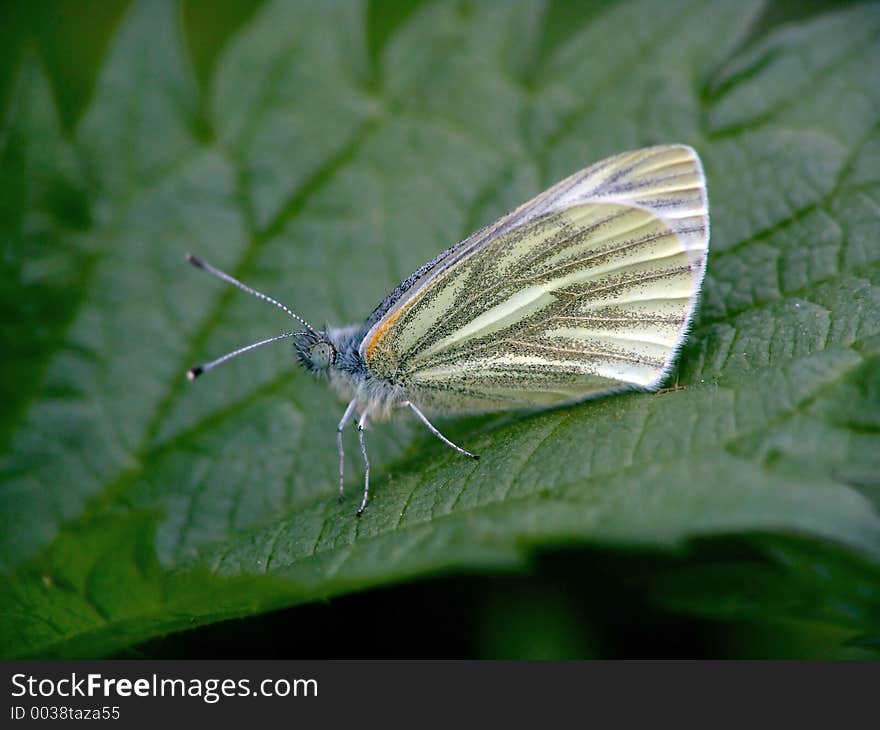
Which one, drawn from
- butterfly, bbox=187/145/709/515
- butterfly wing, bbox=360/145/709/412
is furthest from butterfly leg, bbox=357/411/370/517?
butterfly wing, bbox=360/145/709/412

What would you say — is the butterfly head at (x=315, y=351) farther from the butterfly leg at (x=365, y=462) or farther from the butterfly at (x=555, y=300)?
the butterfly leg at (x=365, y=462)

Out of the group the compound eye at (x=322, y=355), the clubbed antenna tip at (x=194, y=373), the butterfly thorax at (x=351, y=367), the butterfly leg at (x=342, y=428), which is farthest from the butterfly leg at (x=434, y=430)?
the clubbed antenna tip at (x=194, y=373)

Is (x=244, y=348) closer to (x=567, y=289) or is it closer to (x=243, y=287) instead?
(x=243, y=287)

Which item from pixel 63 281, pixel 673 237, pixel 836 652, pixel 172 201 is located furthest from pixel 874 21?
pixel 63 281

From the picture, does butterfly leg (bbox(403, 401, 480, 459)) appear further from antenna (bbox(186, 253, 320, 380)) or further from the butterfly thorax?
antenna (bbox(186, 253, 320, 380))

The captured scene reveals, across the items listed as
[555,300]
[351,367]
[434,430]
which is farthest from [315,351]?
[555,300]
